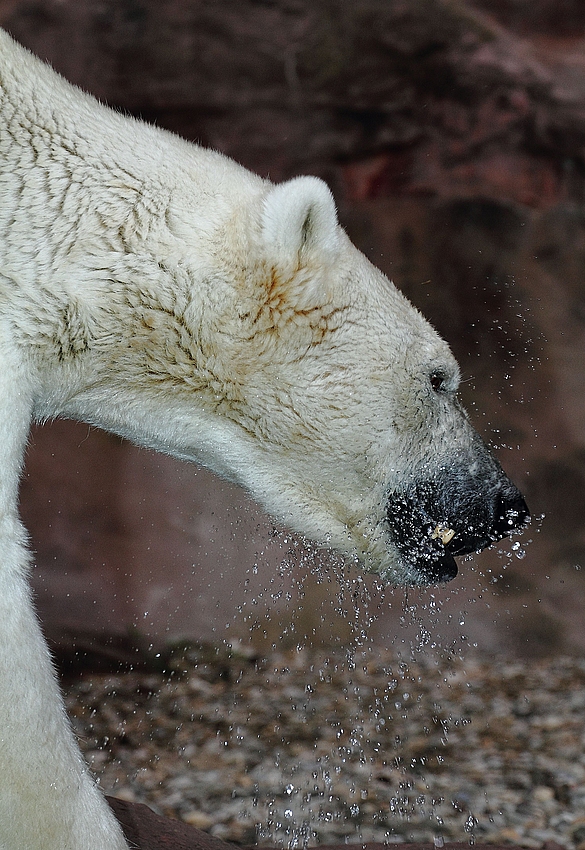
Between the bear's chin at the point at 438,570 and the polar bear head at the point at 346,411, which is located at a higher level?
the polar bear head at the point at 346,411

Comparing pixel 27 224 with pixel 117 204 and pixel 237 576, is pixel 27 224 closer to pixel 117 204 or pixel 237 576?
pixel 117 204

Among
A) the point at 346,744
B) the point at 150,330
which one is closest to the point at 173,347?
the point at 150,330

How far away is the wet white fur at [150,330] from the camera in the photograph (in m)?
1.43

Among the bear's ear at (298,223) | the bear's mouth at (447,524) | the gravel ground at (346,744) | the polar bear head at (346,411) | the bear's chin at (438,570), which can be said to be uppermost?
the bear's ear at (298,223)

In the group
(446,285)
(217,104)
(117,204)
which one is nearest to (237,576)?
(446,285)

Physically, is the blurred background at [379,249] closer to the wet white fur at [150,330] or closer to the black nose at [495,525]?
the black nose at [495,525]

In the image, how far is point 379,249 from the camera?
488cm

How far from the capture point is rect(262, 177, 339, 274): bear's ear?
154 cm

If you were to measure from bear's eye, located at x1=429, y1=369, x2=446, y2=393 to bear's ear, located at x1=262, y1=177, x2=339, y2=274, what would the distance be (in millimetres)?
414

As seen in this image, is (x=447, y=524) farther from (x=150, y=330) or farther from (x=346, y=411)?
(x=150, y=330)

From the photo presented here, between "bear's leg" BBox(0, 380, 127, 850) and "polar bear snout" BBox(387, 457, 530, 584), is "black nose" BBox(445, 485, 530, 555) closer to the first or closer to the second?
"polar bear snout" BBox(387, 457, 530, 584)

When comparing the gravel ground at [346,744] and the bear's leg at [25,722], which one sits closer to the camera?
the bear's leg at [25,722]

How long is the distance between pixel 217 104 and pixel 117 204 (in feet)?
10.4

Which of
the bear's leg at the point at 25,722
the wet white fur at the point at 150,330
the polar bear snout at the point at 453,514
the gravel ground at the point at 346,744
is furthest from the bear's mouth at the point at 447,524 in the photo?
the gravel ground at the point at 346,744
